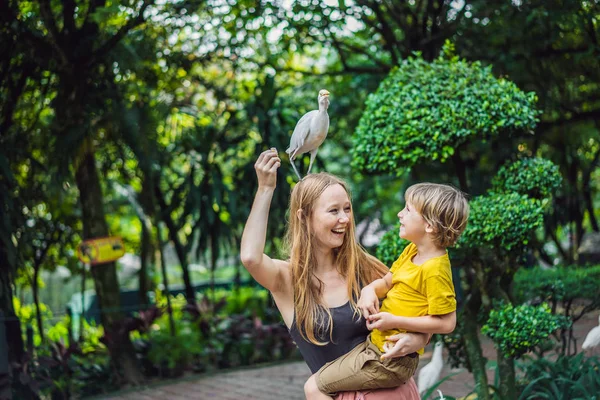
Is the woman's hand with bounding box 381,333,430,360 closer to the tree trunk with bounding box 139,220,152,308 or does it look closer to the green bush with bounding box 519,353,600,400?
the green bush with bounding box 519,353,600,400

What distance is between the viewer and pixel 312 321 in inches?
96.5

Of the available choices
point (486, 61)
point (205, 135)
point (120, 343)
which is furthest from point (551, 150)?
point (120, 343)

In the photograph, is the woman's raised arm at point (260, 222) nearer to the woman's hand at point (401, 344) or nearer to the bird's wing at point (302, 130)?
the bird's wing at point (302, 130)

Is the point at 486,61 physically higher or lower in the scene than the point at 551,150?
higher

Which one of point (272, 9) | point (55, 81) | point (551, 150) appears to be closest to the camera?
point (272, 9)

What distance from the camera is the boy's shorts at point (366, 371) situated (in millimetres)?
2363

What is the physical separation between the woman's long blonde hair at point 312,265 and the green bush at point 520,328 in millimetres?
1843

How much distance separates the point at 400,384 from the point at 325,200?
67 cm

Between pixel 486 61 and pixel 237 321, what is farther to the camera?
pixel 237 321

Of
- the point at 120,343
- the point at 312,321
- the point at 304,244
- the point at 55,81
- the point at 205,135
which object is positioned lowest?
the point at 120,343

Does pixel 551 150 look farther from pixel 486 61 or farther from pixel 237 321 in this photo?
pixel 237 321

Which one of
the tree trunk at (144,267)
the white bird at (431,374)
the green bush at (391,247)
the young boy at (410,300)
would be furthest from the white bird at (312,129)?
the tree trunk at (144,267)

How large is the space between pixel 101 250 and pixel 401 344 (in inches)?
224

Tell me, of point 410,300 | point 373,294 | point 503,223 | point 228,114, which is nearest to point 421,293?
point 410,300
